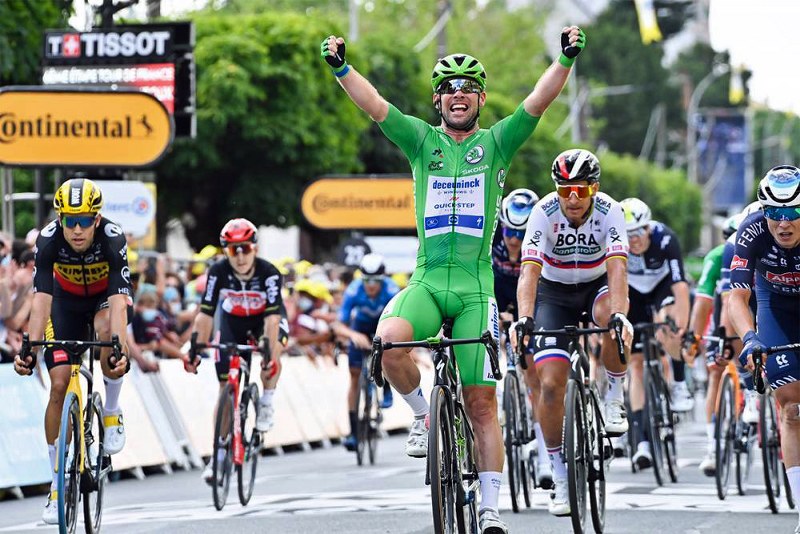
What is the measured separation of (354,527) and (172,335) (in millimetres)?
7915

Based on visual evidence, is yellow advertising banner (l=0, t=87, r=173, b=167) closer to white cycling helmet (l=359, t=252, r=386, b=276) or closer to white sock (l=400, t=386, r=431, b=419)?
white cycling helmet (l=359, t=252, r=386, b=276)

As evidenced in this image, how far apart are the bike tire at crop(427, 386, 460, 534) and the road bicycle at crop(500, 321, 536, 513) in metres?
3.97

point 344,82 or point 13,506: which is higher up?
point 344,82

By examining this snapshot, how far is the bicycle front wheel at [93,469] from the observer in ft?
33.0

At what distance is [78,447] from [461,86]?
3.16 metres

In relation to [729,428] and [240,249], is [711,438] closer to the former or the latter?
[729,428]

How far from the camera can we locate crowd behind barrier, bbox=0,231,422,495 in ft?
46.4

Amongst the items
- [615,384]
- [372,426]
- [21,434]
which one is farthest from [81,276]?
[372,426]

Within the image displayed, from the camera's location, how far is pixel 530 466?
1249cm

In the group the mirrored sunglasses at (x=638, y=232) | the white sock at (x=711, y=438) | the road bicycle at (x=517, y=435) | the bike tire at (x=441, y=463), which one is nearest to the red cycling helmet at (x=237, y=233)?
the road bicycle at (x=517, y=435)

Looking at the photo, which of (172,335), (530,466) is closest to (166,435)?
(172,335)

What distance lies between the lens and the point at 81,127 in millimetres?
19109

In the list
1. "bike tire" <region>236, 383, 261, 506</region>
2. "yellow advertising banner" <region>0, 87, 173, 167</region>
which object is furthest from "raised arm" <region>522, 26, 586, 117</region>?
"yellow advertising banner" <region>0, 87, 173, 167</region>

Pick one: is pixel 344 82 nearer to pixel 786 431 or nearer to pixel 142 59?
pixel 786 431
